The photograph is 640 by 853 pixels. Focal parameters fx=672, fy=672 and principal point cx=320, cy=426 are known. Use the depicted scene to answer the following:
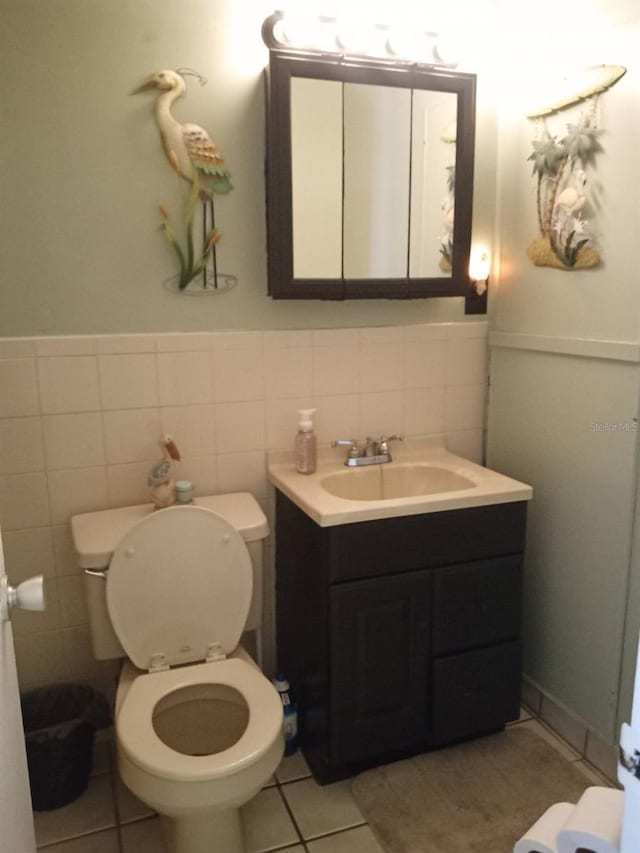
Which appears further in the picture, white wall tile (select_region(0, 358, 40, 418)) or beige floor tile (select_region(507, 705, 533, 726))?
beige floor tile (select_region(507, 705, 533, 726))

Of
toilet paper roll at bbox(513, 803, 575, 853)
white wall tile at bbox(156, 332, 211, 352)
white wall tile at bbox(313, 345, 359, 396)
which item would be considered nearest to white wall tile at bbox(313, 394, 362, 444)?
white wall tile at bbox(313, 345, 359, 396)

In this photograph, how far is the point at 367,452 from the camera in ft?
6.96

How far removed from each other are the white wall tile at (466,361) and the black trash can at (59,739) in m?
1.48

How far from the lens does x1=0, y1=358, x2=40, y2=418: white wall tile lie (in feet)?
5.84

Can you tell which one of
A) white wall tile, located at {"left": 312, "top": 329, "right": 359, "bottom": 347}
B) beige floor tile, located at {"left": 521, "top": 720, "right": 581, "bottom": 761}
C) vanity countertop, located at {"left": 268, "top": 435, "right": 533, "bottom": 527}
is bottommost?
beige floor tile, located at {"left": 521, "top": 720, "right": 581, "bottom": 761}

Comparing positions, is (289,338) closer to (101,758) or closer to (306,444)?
(306,444)

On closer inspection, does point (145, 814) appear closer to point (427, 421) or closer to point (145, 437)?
point (145, 437)

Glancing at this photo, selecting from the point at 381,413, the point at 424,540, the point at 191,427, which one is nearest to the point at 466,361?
the point at 381,413

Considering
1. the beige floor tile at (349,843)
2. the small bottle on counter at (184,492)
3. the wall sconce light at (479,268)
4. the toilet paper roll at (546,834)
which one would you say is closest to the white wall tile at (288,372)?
the small bottle on counter at (184,492)

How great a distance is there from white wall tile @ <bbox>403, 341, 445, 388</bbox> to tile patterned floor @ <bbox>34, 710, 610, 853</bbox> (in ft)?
3.97

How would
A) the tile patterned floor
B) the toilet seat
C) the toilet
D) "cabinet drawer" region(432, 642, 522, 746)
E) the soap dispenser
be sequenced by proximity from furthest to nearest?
1. the soap dispenser
2. "cabinet drawer" region(432, 642, 522, 746)
3. the tile patterned floor
4. the toilet
5. the toilet seat

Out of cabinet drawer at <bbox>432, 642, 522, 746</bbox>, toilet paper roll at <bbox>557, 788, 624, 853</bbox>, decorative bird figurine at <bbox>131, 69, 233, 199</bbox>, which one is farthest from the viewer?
cabinet drawer at <bbox>432, 642, 522, 746</bbox>

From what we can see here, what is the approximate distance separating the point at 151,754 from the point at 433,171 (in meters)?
1.74

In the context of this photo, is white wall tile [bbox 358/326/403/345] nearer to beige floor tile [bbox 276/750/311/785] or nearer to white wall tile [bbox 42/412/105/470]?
white wall tile [bbox 42/412/105/470]
